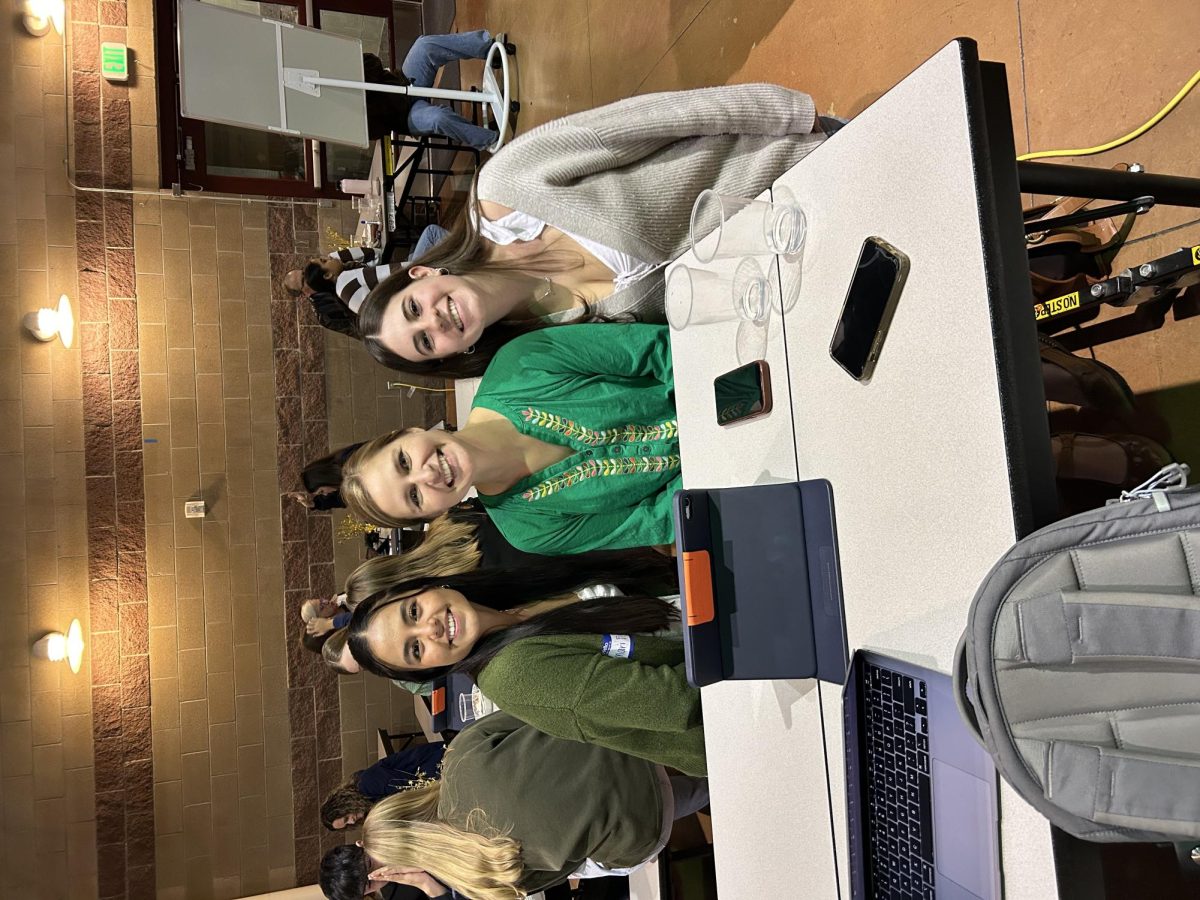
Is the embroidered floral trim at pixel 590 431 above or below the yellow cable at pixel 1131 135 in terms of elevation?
below

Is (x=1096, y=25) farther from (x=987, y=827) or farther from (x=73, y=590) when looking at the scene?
(x=73, y=590)

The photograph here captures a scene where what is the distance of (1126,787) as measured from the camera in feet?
2.66

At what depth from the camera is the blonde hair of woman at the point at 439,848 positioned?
7.13ft

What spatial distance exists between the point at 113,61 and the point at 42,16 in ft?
1.34

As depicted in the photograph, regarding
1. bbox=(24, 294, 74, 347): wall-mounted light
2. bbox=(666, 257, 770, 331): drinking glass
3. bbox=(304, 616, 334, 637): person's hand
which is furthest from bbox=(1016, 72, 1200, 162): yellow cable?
bbox=(24, 294, 74, 347): wall-mounted light

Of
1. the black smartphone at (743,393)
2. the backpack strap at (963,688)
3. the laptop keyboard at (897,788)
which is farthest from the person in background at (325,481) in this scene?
the backpack strap at (963,688)

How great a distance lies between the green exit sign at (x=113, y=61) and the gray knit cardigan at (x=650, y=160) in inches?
179

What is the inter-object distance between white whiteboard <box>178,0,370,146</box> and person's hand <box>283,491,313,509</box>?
2318mm

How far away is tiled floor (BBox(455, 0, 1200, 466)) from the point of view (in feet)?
5.89

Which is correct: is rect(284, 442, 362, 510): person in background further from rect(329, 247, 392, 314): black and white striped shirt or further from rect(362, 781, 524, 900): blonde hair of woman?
rect(362, 781, 524, 900): blonde hair of woman

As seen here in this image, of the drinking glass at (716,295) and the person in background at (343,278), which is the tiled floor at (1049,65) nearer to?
the drinking glass at (716,295)

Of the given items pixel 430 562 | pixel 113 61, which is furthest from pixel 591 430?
pixel 113 61

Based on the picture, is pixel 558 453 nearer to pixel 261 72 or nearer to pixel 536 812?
pixel 536 812

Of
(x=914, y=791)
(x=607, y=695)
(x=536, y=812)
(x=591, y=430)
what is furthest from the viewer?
(x=536, y=812)
